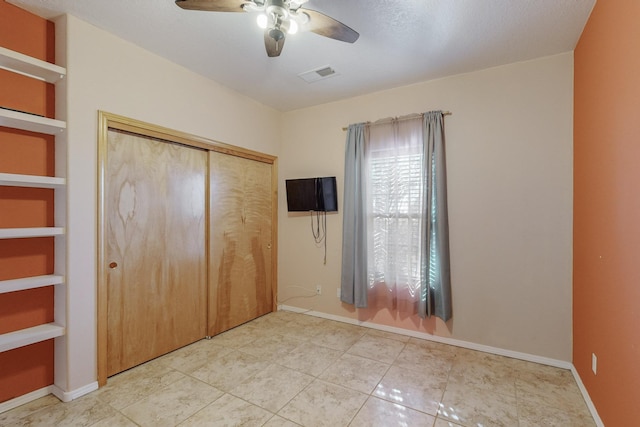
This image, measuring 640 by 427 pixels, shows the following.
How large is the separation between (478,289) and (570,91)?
1.91m

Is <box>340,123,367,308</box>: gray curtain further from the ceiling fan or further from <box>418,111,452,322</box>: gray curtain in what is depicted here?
the ceiling fan

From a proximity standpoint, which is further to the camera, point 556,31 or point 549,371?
point 549,371

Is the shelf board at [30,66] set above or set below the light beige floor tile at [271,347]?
above

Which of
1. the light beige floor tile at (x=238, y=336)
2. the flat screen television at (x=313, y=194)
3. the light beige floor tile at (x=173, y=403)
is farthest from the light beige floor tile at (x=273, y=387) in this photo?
the flat screen television at (x=313, y=194)

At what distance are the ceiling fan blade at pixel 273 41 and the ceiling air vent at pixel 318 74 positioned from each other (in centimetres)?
106

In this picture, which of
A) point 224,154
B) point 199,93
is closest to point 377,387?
point 224,154

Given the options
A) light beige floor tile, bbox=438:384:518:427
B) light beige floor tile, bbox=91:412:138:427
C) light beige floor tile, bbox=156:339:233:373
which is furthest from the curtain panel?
light beige floor tile, bbox=91:412:138:427

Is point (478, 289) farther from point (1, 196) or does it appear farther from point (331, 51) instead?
point (1, 196)

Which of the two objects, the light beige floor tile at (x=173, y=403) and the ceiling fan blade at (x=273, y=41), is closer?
the ceiling fan blade at (x=273, y=41)

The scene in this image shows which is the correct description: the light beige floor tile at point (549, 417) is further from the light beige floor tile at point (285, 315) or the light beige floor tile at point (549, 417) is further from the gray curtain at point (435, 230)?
the light beige floor tile at point (285, 315)

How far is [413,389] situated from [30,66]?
350 cm

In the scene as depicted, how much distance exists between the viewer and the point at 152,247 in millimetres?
2629

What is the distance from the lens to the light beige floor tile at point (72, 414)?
1841 millimetres

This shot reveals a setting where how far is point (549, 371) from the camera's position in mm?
2439
